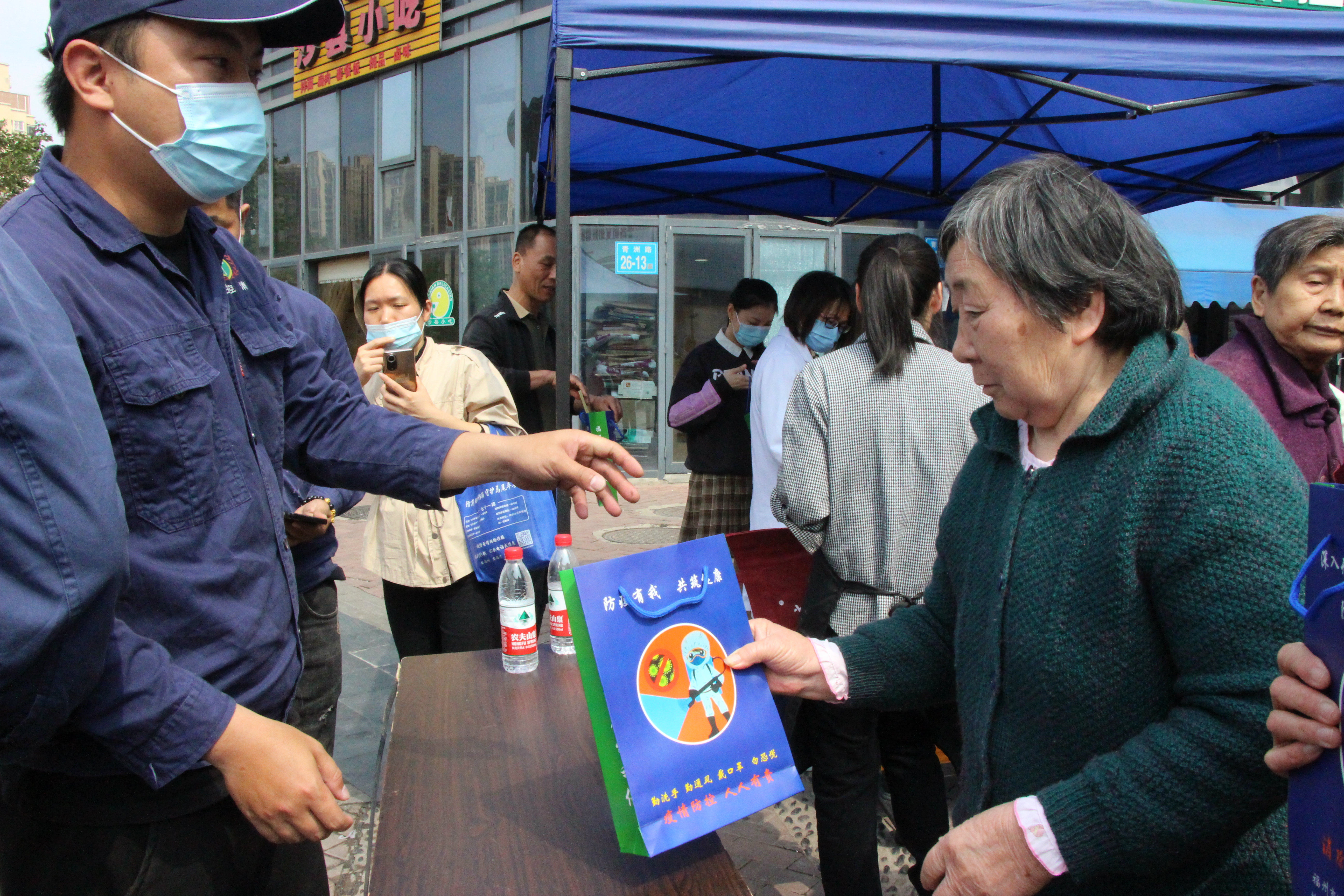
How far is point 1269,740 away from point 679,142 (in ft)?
14.0

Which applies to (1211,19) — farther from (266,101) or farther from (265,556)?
(266,101)

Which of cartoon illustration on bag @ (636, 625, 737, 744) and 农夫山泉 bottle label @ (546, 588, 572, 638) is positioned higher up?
cartoon illustration on bag @ (636, 625, 737, 744)

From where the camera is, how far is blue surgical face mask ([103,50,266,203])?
1.42m

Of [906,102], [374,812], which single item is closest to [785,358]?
[906,102]

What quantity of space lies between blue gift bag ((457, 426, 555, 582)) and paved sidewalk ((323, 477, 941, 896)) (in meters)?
0.17

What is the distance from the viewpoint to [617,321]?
35.7ft

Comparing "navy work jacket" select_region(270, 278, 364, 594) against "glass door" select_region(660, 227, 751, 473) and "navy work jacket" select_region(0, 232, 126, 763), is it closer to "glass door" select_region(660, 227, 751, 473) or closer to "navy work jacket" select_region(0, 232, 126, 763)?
"navy work jacket" select_region(0, 232, 126, 763)

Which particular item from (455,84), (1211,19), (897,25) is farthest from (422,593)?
(455,84)

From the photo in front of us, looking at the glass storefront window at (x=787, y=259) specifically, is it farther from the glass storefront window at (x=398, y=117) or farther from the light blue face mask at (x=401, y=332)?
the light blue face mask at (x=401, y=332)

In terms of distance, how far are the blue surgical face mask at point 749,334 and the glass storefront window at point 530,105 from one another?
732 cm

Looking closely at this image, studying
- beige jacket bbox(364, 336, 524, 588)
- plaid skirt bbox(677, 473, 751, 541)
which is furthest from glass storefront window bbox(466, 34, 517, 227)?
beige jacket bbox(364, 336, 524, 588)

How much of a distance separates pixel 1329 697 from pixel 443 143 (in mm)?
13051

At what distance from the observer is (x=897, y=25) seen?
2.54 metres

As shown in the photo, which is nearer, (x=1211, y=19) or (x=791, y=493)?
(x=1211, y=19)
